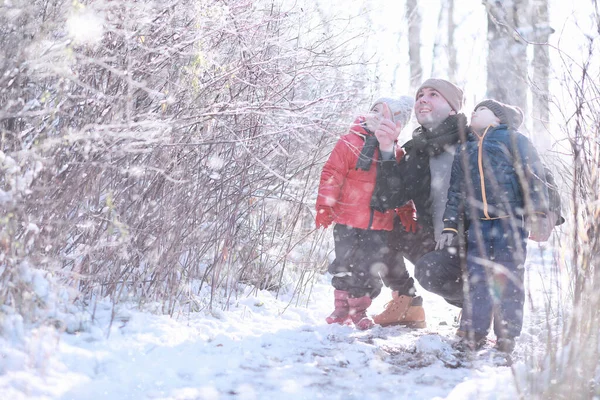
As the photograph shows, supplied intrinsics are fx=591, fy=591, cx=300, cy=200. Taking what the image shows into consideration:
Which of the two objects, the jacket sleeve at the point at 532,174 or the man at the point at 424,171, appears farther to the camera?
the man at the point at 424,171

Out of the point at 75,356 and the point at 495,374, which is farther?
the point at 495,374

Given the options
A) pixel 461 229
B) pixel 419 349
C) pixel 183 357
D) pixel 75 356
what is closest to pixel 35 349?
pixel 75 356

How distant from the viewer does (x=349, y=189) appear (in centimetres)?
351

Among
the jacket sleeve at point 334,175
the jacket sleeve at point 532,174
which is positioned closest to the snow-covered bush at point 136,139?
the jacket sleeve at point 334,175

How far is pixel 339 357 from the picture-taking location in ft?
8.97

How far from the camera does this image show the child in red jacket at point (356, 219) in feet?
11.4

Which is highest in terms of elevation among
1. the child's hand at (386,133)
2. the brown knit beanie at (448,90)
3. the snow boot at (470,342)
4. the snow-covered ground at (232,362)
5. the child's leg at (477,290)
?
the brown knit beanie at (448,90)

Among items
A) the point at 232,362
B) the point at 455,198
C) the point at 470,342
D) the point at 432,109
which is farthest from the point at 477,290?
the point at 232,362

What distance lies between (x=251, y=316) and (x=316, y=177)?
1448mm

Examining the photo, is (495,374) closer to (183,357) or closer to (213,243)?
(183,357)

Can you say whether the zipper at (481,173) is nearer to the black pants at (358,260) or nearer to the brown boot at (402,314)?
the black pants at (358,260)

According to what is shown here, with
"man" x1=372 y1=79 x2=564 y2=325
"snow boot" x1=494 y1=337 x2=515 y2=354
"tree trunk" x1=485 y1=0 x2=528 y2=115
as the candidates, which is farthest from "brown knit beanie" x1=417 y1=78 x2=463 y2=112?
"tree trunk" x1=485 y1=0 x2=528 y2=115

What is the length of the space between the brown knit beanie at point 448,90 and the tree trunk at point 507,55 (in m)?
4.13

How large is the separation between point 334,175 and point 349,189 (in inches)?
5.1
